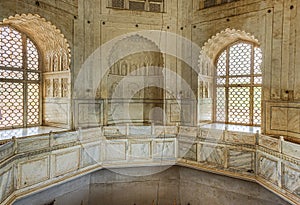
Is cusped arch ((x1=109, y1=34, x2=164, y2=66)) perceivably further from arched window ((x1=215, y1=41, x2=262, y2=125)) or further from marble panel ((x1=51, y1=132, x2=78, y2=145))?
marble panel ((x1=51, y1=132, x2=78, y2=145))

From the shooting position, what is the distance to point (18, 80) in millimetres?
7043

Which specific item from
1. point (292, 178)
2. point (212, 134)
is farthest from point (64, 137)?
point (292, 178)

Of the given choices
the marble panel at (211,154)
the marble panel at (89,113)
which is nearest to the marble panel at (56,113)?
the marble panel at (89,113)

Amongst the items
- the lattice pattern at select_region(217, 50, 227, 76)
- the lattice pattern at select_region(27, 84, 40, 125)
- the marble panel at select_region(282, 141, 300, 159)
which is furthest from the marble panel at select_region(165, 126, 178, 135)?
the lattice pattern at select_region(27, 84, 40, 125)

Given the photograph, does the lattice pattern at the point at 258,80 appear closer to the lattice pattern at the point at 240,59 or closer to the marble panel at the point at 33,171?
the lattice pattern at the point at 240,59

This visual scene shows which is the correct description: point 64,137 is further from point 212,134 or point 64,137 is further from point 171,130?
point 212,134

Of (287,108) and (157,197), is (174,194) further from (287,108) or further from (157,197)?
(287,108)

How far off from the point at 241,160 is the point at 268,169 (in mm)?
837

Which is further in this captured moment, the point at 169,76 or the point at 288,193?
the point at 169,76

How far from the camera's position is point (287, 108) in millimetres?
6039

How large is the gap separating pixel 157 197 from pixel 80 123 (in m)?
3.60

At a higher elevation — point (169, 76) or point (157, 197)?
point (169, 76)

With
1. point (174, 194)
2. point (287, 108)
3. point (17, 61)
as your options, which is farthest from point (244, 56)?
point (17, 61)

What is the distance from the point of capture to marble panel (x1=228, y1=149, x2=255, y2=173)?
610cm
